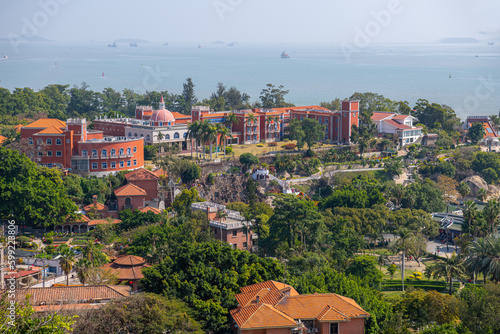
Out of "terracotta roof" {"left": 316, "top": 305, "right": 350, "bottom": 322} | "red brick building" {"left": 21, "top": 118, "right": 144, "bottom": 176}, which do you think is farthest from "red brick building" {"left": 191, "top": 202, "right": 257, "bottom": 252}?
"terracotta roof" {"left": 316, "top": 305, "right": 350, "bottom": 322}

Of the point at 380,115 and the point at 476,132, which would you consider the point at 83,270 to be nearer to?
the point at 380,115

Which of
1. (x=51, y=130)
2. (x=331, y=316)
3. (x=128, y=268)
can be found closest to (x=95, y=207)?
(x=51, y=130)

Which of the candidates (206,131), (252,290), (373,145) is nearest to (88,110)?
(206,131)

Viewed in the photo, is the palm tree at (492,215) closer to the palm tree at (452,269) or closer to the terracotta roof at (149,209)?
the palm tree at (452,269)

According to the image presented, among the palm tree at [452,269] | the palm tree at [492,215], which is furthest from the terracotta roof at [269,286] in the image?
the palm tree at [492,215]

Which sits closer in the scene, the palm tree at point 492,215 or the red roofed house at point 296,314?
the red roofed house at point 296,314
